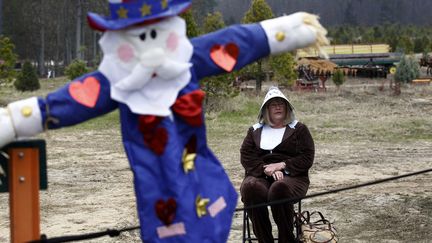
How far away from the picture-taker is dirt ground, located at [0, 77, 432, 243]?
5934mm

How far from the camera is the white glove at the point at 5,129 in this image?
2.28m

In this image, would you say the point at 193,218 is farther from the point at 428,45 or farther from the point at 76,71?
the point at 428,45

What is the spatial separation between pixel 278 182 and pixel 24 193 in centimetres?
222

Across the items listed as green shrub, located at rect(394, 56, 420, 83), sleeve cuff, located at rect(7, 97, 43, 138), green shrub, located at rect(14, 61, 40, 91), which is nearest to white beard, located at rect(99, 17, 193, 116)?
sleeve cuff, located at rect(7, 97, 43, 138)

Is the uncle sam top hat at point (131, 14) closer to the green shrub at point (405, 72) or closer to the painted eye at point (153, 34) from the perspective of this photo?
the painted eye at point (153, 34)

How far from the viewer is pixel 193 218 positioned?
Result: 2363mm

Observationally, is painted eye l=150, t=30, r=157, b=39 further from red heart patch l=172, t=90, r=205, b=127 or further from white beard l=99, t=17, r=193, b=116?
red heart patch l=172, t=90, r=205, b=127

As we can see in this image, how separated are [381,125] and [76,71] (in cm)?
810

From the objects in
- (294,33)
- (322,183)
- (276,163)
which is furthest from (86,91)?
(322,183)

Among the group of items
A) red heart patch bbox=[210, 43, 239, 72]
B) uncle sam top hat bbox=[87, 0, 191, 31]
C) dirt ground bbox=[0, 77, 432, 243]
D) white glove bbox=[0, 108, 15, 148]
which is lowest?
dirt ground bbox=[0, 77, 432, 243]

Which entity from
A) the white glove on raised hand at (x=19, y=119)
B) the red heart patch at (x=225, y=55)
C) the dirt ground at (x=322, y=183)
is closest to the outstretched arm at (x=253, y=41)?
the red heart patch at (x=225, y=55)

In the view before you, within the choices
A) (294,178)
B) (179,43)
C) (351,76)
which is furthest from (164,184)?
(351,76)

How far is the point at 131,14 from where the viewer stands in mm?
2271

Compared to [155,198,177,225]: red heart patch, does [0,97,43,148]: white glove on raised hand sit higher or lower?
higher
